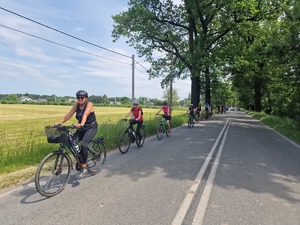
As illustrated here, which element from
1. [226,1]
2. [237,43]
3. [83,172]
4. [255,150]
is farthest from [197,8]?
[83,172]

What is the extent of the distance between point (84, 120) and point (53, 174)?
121 centimetres

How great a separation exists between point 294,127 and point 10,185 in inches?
698

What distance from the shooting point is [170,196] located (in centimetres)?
470

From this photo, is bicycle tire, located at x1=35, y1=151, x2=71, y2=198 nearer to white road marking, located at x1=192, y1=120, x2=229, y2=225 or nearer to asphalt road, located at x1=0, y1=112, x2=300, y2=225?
asphalt road, located at x1=0, y1=112, x2=300, y2=225

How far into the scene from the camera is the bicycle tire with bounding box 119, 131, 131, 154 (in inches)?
344

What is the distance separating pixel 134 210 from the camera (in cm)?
407

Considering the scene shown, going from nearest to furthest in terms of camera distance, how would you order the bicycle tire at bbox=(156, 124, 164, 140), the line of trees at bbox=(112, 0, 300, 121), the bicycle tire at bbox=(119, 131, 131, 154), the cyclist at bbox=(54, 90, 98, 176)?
the cyclist at bbox=(54, 90, 98, 176)
the bicycle tire at bbox=(119, 131, 131, 154)
the bicycle tire at bbox=(156, 124, 164, 140)
the line of trees at bbox=(112, 0, 300, 121)

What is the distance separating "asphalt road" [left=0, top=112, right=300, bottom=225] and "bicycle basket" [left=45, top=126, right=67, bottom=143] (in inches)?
40.1

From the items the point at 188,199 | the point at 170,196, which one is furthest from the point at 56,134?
the point at 188,199

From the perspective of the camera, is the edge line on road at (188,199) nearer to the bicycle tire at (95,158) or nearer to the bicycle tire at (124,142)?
the bicycle tire at (95,158)

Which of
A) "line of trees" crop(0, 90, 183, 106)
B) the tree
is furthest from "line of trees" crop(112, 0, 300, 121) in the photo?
"line of trees" crop(0, 90, 183, 106)

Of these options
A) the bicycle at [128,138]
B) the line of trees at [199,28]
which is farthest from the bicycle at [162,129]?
the line of trees at [199,28]

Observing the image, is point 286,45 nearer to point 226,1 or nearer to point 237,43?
point 226,1

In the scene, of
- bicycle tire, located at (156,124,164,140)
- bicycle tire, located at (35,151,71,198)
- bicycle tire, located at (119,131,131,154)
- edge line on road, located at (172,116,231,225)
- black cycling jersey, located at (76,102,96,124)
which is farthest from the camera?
bicycle tire, located at (156,124,164,140)
